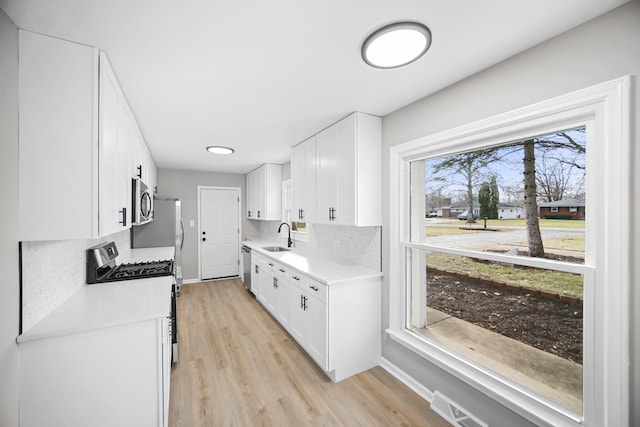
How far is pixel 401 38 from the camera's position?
4.45 ft

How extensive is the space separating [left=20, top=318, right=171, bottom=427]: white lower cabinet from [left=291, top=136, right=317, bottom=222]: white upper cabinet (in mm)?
1939

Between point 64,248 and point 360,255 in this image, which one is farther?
point 360,255

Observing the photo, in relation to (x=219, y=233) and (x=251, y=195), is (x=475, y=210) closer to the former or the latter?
(x=251, y=195)

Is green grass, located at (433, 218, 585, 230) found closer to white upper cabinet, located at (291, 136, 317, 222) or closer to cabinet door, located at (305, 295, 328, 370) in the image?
cabinet door, located at (305, 295, 328, 370)

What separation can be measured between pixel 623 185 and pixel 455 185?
0.93 m

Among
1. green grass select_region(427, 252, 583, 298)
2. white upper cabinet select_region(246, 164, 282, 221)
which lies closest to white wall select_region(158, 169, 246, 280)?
white upper cabinet select_region(246, 164, 282, 221)

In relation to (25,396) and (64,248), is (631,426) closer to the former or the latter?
(25,396)

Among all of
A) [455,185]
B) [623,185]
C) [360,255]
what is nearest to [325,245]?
[360,255]

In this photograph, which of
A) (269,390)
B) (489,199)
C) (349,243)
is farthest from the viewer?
(349,243)

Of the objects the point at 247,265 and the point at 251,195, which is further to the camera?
the point at 251,195

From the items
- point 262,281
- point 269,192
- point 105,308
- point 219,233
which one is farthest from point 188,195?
point 105,308

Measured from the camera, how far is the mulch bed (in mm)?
1425

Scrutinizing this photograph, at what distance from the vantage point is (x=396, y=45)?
1406 mm

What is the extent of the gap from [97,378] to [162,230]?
3.47 m
